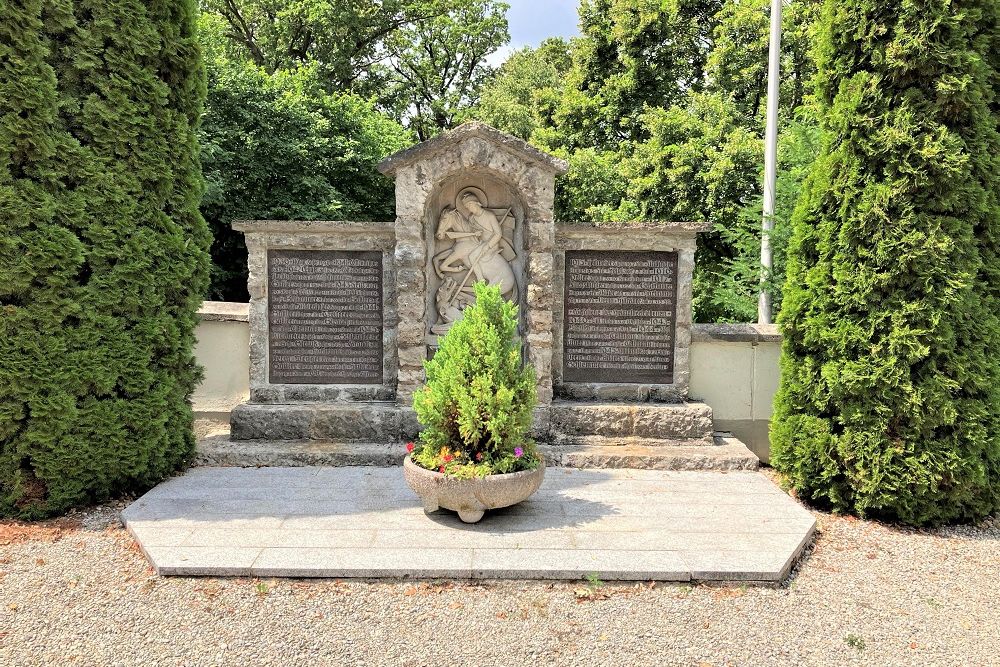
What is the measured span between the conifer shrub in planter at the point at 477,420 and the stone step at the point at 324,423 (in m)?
1.79

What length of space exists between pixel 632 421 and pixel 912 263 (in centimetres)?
267

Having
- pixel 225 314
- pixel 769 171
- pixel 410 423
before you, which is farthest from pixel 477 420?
pixel 769 171

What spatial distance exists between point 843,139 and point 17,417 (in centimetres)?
633

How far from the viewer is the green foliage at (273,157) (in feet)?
42.0

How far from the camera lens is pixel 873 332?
4.89 m

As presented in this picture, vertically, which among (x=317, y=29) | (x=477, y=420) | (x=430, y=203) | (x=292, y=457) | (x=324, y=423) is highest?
(x=317, y=29)

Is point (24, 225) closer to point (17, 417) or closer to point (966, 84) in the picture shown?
point (17, 417)

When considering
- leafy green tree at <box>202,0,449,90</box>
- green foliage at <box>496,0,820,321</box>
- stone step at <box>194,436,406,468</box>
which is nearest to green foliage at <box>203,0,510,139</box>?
leafy green tree at <box>202,0,449,90</box>

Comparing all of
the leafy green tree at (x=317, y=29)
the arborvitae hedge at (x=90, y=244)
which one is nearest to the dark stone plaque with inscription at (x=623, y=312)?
the arborvitae hedge at (x=90, y=244)

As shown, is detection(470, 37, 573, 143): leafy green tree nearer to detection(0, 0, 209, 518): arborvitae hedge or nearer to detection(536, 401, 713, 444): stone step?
detection(536, 401, 713, 444): stone step

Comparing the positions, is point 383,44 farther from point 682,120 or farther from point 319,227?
point 319,227

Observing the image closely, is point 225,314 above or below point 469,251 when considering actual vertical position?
below

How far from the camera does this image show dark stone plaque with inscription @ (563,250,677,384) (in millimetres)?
6598

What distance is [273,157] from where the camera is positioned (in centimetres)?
1319
